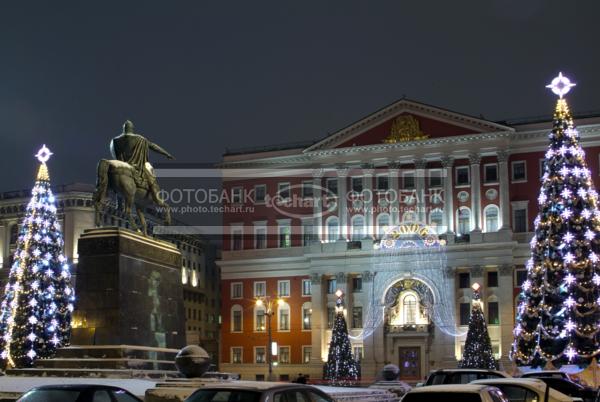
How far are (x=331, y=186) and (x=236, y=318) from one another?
12.0 metres

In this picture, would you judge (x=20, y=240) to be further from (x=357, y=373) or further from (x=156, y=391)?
(x=156, y=391)

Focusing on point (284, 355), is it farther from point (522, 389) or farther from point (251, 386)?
point (251, 386)

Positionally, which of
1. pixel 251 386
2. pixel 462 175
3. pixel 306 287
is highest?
pixel 462 175

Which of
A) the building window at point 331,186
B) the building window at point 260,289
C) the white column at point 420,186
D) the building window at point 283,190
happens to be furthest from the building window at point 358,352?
the building window at point 283,190

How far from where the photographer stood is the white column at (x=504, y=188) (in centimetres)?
5819

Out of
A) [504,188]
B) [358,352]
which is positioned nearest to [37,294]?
[358,352]

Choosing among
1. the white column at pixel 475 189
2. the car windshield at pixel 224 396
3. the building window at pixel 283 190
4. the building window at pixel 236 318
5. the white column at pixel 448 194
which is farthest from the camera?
the building window at pixel 236 318

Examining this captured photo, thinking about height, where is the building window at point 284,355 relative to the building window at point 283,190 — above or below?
below

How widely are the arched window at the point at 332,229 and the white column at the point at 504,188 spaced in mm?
11406

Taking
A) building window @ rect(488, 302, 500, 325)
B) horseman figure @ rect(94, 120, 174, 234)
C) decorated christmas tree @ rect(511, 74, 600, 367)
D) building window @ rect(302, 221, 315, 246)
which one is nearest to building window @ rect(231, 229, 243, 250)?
building window @ rect(302, 221, 315, 246)

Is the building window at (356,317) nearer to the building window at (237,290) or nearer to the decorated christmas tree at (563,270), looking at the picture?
the building window at (237,290)

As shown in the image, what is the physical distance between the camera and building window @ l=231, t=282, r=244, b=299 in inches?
2613

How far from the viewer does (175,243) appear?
79.5 m

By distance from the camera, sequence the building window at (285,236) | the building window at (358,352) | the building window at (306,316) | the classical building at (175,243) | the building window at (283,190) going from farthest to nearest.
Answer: the classical building at (175,243), the building window at (283,190), the building window at (285,236), the building window at (306,316), the building window at (358,352)
